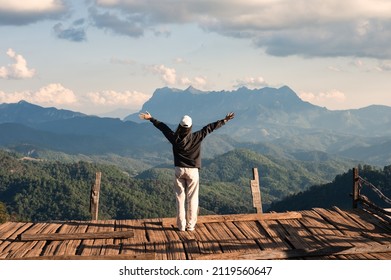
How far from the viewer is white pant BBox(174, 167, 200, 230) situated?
39.8ft

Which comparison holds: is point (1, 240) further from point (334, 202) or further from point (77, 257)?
point (334, 202)

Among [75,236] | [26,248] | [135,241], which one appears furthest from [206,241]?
[26,248]

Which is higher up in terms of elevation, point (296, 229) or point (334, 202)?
point (296, 229)

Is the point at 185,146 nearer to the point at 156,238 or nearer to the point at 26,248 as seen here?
the point at 156,238

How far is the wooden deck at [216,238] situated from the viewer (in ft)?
33.8

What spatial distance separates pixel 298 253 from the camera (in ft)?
33.8

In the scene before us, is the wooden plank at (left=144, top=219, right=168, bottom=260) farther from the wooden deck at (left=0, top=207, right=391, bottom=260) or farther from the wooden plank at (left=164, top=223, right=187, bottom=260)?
the wooden plank at (left=164, top=223, right=187, bottom=260)

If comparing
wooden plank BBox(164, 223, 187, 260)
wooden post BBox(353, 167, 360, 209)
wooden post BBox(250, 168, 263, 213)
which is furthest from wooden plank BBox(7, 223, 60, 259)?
wooden post BBox(353, 167, 360, 209)

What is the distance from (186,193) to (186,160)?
3.39ft
